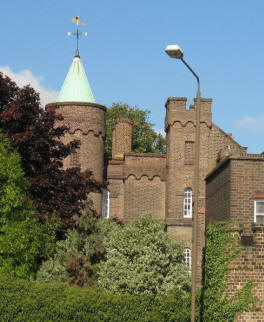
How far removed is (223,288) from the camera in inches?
954

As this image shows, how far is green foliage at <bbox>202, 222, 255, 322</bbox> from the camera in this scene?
78.9ft

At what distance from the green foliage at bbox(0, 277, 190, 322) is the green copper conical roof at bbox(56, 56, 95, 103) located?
19245mm

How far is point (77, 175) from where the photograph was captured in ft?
105

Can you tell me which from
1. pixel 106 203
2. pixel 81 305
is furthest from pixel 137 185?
pixel 81 305

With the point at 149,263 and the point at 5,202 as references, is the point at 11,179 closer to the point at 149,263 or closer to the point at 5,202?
the point at 5,202

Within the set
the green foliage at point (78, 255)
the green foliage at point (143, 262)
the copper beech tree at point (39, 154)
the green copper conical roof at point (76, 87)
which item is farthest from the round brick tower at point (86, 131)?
the green foliage at point (143, 262)

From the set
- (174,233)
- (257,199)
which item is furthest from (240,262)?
(174,233)

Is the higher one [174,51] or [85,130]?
[85,130]

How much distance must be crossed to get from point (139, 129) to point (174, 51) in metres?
49.4

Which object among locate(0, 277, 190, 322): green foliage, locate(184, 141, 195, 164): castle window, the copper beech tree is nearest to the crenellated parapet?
locate(184, 141, 195, 164): castle window

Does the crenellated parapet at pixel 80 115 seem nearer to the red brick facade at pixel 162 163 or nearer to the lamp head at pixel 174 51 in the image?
the red brick facade at pixel 162 163

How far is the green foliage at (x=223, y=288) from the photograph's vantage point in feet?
78.9

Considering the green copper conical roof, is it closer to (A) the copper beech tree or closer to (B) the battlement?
(B) the battlement

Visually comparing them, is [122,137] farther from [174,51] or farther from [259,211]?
[174,51]
